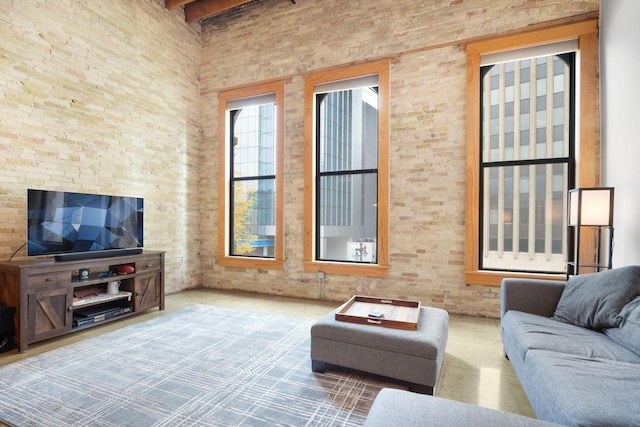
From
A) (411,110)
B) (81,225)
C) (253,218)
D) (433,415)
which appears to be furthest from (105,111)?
(433,415)

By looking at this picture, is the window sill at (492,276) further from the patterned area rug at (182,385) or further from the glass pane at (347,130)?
the patterned area rug at (182,385)

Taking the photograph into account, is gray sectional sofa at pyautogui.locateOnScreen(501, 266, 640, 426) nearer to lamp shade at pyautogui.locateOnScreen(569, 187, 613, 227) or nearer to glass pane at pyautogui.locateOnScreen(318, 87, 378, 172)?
lamp shade at pyautogui.locateOnScreen(569, 187, 613, 227)

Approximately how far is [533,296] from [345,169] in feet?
9.75

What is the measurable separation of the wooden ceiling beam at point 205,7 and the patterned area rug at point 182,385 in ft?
15.9

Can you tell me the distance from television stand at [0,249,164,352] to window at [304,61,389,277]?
87.4 inches

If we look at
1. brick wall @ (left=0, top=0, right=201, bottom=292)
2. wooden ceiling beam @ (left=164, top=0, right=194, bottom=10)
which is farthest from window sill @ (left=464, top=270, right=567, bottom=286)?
wooden ceiling beam @ (left=164, top=0, right=194, bottom=10)

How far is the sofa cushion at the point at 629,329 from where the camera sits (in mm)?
1858

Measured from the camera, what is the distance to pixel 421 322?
8.27 ft

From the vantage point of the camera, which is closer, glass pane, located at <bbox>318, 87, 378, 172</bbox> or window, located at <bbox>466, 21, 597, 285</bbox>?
window, located at <bbox>466, 21, 597, 285</bbox>

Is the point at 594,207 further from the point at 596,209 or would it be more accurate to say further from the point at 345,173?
the point at 345,173

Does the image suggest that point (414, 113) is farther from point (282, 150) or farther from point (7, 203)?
point (7, 203)

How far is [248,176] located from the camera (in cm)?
555

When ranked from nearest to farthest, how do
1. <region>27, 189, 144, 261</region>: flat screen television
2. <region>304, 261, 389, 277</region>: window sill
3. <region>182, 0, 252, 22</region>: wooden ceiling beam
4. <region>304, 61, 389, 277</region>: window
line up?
<region>27, 189, 144, 261</region>: flat screen television < <region>304, 261, 389, 277</region>: window sill < <region>304, 61, 389, 277</region>: window < <region>182, 0, 252, 22</region>: wooden ceiling beam

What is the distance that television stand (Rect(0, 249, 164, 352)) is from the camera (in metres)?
2.90
